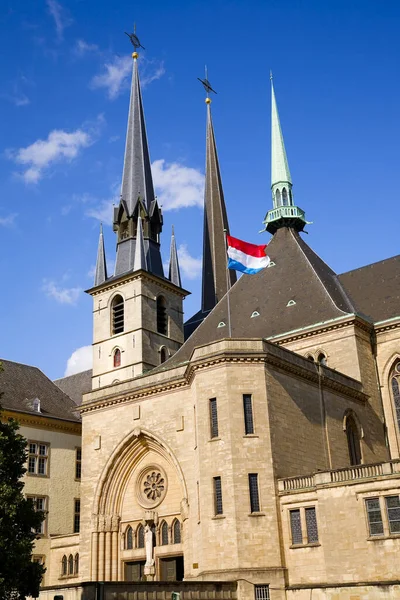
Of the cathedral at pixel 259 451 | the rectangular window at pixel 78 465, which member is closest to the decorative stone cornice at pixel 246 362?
the cathedral at pixel 259 451

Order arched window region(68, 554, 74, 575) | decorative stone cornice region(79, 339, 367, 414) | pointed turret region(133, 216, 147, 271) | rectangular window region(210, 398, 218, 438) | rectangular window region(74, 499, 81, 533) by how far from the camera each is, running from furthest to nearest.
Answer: pointed turret region(133, 216, 147, 271), rectangular window region(74, 499, 81, 533), arched window region(68, 554, 74, 575), decorative stone cornice region(79, 339, 367, 414), rectangular window region(210, 398, 218, 438)

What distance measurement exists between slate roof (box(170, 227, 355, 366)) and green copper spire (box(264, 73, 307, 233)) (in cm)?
191

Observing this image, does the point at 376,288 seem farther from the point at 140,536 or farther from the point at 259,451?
the point at 140,536

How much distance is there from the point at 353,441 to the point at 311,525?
8.18 meters

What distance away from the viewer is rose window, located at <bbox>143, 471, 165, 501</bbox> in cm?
3431

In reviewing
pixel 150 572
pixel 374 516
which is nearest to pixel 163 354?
pixel 150 572

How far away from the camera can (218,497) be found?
93.5 feet

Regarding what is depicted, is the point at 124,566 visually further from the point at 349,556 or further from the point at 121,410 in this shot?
the point at 349,556

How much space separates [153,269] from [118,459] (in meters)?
21.9

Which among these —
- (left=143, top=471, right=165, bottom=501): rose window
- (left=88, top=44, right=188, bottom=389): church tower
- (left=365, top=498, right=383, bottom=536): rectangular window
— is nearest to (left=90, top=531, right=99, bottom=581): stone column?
(left=143, top=471, right=165, bottom=501): rose window

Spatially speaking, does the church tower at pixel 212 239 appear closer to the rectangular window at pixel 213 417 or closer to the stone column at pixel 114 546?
the stone column at pixel 114 546

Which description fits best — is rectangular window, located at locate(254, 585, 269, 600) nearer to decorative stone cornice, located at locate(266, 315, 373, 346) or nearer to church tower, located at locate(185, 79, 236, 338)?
decorative stone cornice, located at locate(266, 315, 373, 346)

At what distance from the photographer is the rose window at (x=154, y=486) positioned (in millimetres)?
34312

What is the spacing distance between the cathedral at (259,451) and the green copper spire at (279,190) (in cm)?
14
